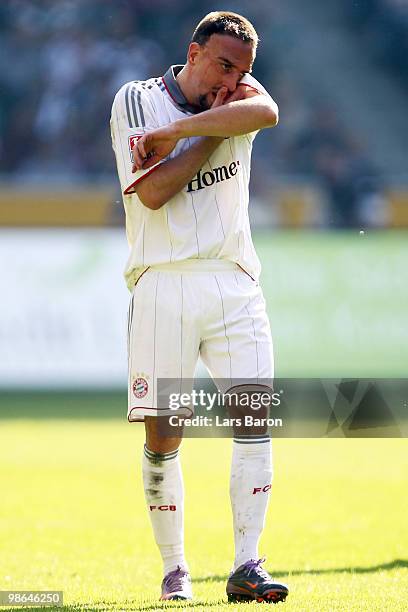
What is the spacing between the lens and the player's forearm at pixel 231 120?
13.8ft

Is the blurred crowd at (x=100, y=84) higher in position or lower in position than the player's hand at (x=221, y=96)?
higher

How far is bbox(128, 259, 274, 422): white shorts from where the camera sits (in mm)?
4387

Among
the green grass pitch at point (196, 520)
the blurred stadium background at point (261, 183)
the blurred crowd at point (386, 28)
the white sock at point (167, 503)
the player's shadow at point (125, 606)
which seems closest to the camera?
the player's shadow at point (125, 606)

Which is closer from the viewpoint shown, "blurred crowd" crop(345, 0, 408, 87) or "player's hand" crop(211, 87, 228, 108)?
"player's hand" crop(211, 87, 228, 108)

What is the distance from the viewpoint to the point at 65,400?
1479cm

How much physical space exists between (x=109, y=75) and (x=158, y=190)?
16.4 metres

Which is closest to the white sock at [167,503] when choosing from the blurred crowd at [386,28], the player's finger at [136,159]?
the player's finger at [136,159]

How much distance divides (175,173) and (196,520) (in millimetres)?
3455

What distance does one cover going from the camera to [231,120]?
4.26 meters

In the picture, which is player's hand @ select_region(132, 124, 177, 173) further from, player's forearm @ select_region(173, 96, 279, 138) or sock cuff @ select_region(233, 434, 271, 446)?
Answer: sock cuff @ select_region(233, 434, 271, 446)

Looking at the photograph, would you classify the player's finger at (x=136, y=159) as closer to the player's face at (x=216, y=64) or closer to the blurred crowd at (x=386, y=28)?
the player's face at (x=216, y=64)

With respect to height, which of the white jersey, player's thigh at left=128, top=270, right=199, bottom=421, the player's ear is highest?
the player's ear

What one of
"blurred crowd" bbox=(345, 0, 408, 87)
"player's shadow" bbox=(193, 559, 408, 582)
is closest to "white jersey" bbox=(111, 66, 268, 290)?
"player's shadow" bbox=(193, 559, 408, 582)

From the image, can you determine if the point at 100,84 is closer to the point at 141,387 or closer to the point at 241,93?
the point at 241,93
